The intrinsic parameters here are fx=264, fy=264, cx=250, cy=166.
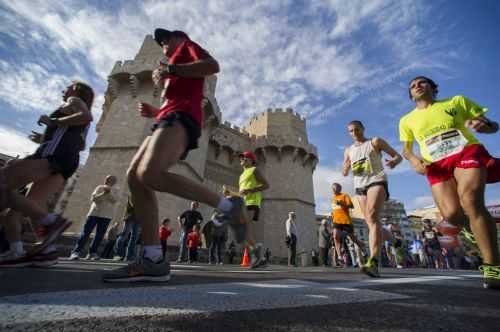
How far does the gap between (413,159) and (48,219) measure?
357 centimetres

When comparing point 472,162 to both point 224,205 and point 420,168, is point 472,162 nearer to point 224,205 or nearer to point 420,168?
point 420,168

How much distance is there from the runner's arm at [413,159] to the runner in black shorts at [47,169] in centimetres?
336

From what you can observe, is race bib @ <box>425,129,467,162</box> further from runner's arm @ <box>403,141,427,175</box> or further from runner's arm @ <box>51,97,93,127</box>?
runner's arm @ <box>51,97,93,127</box>

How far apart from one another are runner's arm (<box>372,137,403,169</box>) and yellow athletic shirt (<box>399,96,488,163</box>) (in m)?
0.68

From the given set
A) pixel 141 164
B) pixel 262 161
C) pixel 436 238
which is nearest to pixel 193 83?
pixel 141 164

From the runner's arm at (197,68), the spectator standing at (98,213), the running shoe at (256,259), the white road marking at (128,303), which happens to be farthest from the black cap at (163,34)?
the spectator standing at (98,213)

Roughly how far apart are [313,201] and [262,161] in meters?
5.47

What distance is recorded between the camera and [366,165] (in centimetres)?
347

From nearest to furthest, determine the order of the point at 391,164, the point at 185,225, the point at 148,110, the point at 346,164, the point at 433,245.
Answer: the point at 148,110 < the point at 391,164 < the point at 346,164 < the point at 185,225 < the point at 433,245

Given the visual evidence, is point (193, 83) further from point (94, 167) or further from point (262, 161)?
→ point (262, 161)

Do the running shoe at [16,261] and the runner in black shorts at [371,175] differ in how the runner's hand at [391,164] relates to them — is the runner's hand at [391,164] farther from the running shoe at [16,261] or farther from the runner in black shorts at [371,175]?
the running shoe at [16,261]

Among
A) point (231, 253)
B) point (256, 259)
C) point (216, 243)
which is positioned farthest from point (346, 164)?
point (231, 253)

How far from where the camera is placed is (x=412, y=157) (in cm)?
280

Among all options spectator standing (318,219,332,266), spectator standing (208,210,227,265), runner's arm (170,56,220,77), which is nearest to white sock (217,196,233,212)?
runner's arm (170,56,220,77)
